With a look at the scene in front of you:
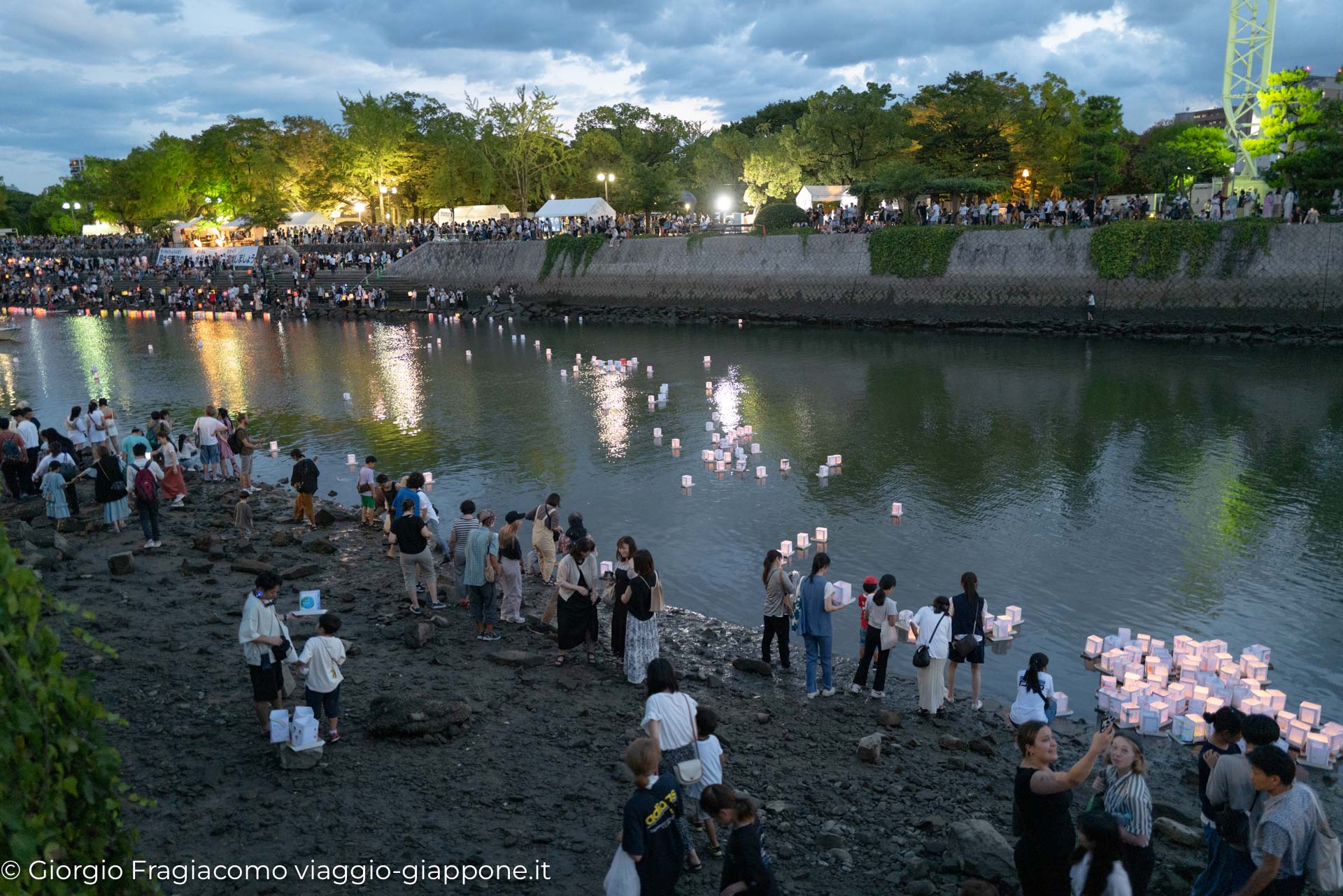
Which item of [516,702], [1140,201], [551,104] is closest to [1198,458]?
[516,702]

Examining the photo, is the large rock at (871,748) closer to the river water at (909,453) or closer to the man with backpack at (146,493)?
the river water at (909,453)

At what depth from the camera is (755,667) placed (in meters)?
10.5

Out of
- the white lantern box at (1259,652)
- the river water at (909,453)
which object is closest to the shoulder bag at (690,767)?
the river water at (909,453)

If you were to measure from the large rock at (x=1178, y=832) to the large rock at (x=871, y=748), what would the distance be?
2300mm

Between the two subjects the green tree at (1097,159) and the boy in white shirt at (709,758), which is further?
the green tree at (1097,159)

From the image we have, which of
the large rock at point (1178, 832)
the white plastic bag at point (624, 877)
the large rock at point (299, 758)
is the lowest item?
the large rock at point (1178, 832)

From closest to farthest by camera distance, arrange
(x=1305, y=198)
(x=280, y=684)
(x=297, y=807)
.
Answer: (x=297, y=807) < (x=280, y=684) < (x=1305, y=198)

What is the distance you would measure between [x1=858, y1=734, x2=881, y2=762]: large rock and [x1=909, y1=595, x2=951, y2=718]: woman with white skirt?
1.13m

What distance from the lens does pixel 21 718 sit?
3.14 m

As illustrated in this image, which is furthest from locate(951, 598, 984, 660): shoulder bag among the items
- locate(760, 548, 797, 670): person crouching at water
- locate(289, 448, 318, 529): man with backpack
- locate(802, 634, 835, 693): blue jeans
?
locate(289, 448, 318, 529): man with backpack

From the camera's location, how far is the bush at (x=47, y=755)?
312 centimetres

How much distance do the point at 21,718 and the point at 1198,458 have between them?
72.2ft

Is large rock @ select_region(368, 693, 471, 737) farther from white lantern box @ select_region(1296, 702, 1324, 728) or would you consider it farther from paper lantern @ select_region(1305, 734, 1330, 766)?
white lantern box @ select_region(1296, 702, 1324, 728)

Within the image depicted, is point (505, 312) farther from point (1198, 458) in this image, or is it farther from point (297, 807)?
point (297, 807)
